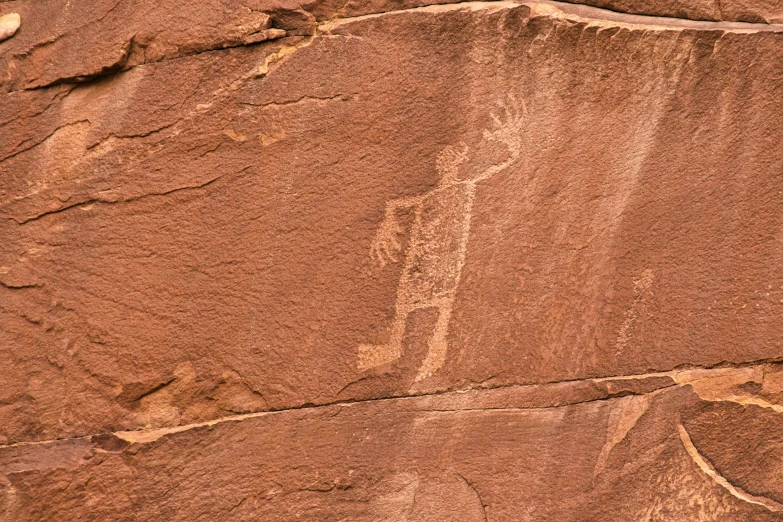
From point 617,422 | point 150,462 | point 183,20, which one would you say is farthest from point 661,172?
point 150,462

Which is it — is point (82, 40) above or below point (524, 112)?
above

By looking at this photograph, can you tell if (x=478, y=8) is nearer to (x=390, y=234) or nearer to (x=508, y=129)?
(x=508, y=129)

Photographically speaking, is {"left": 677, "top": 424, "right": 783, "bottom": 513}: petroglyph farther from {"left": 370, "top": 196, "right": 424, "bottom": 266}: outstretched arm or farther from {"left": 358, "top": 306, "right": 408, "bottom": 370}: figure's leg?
{"left": 370, "top": 196, "right": 424, "bottom": 266}: outstretched arm

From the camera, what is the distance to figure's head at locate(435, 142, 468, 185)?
2.41 metres

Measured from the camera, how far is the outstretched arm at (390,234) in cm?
242

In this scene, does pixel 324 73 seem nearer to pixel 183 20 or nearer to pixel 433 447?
pixel 183 20

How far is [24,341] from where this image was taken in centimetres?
238

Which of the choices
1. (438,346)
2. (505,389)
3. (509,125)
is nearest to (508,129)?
(509,125)

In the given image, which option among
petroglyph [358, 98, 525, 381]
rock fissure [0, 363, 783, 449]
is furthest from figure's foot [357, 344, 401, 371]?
rock fissure [0, 363, 783, 449]

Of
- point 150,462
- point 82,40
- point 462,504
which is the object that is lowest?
point 462,504

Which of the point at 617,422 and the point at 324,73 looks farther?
the point at 617,422

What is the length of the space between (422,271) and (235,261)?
0.53m

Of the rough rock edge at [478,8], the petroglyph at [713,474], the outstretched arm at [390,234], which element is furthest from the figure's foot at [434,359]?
the rough rock edge at [478,8]

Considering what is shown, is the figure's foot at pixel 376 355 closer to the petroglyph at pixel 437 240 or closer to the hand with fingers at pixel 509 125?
the petroglyph at pixel 437 240
